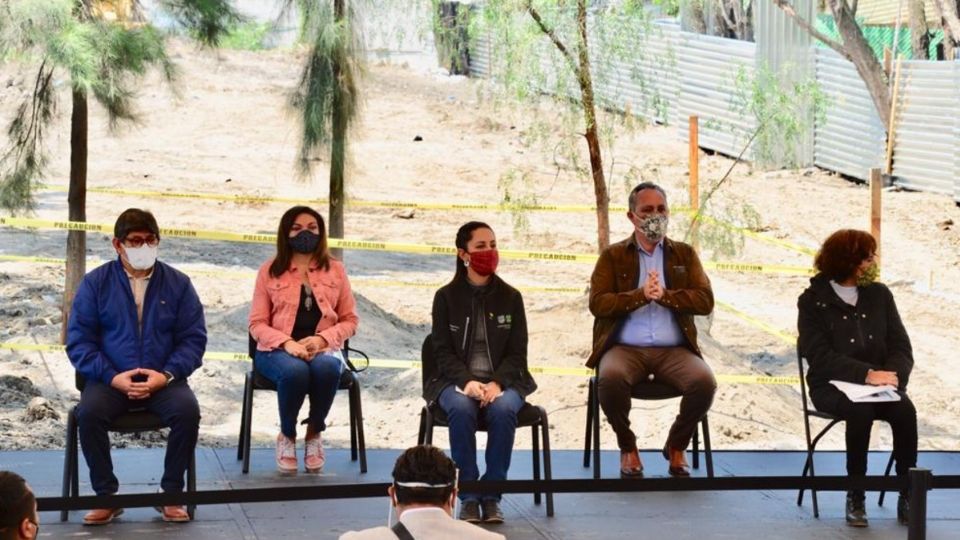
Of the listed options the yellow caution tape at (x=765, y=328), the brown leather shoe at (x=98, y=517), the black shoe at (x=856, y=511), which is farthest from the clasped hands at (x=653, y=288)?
the yellow caution tape at (x=765, y=328)

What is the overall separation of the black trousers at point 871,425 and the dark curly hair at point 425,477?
2.94 meters

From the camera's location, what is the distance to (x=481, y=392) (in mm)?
6340

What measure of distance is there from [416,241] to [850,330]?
10.9 meters

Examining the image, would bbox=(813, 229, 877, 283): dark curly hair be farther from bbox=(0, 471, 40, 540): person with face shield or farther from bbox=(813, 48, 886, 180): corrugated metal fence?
bbox=(813, 48, 886, 180): corrugated metal fence

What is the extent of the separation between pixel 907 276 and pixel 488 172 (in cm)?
686

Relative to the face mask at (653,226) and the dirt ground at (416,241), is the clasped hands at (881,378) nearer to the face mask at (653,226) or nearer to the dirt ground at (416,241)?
the face mask at (653,226)

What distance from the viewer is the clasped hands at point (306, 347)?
6762 millimetres

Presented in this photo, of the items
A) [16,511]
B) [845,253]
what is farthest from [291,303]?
[16,511]

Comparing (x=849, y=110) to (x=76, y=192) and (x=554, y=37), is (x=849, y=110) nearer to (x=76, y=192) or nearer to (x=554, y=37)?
(x=554, y=37)

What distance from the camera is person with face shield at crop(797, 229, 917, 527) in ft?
21.1

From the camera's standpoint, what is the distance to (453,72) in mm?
30125

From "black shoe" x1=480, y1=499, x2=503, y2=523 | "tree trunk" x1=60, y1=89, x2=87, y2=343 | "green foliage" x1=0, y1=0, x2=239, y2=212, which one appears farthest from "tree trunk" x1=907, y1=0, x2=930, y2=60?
"black shoe" x1=480, y1=499, x2=503, y2=523

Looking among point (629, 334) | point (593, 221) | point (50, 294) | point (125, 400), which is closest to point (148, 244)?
point (125, 400)

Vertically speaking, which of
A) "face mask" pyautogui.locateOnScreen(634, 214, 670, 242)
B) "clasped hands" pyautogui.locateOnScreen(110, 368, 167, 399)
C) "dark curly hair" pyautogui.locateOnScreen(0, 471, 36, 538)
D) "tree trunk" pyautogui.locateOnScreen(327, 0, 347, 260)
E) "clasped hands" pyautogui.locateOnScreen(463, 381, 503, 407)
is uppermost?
"tree trunk" pyautogui.locateOnScreen(327, 0, 347, 260)
